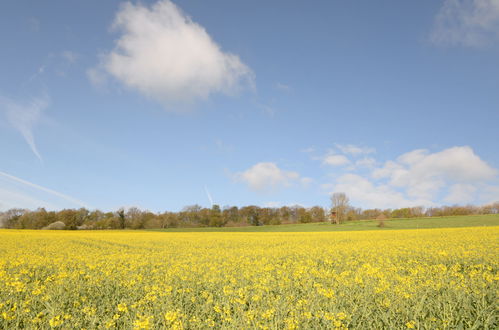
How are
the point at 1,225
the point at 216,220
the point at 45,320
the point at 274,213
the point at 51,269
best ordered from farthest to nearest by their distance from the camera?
the point at 274,213 → the point at 216,220 → the point at 1,225 → the point at 51,269 → the point at 45,320

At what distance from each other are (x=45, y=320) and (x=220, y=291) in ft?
11.2

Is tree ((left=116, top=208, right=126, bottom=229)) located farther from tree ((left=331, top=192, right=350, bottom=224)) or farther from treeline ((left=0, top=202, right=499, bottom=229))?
tree ((left=331, top=192, right=350, bottom=224))

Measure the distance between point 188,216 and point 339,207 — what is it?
49804 millimetres

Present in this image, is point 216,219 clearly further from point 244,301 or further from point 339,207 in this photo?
point 244,301

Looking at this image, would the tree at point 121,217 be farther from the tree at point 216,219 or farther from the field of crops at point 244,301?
the field of crops at point 244,301

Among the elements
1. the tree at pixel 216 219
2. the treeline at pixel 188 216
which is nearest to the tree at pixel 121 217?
the treeline at pixel 188 216

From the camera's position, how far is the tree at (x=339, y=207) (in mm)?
80588

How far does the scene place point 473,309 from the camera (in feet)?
16.7

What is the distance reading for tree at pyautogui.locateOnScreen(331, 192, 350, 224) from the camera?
264 ft

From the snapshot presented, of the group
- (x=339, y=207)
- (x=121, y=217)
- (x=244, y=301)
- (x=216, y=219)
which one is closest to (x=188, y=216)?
(x=216, y=219)

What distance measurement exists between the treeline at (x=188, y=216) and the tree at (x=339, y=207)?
3039 millimetres

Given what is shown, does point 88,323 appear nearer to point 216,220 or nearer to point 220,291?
point 220,291

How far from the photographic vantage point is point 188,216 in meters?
95.8

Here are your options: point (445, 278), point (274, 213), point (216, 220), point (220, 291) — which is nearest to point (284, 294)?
point (220, 291)
